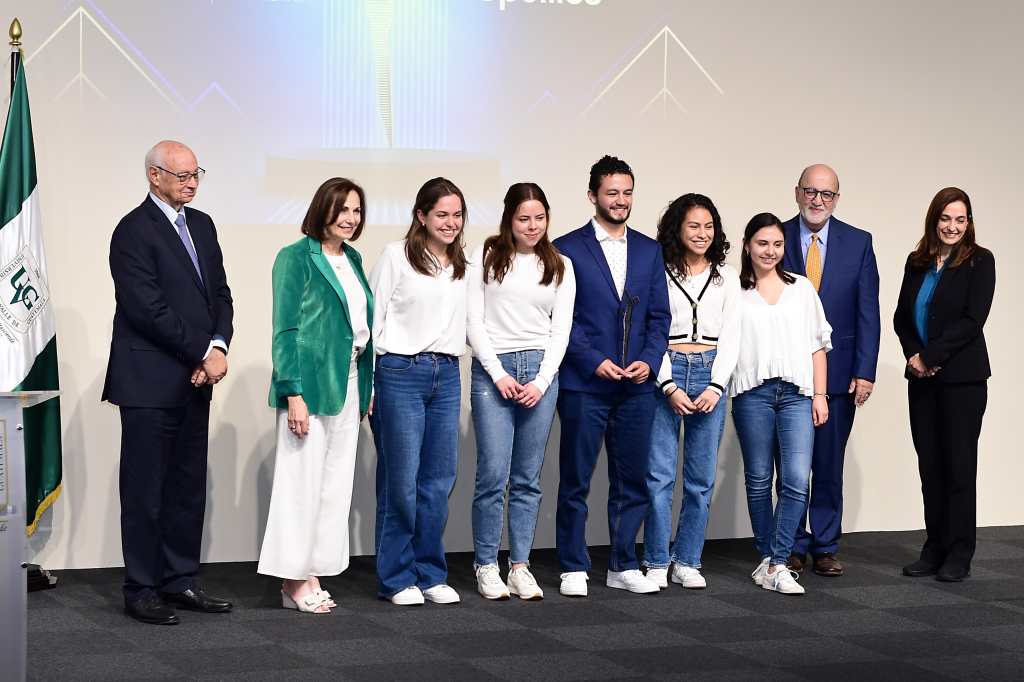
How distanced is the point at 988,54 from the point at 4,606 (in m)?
5.25

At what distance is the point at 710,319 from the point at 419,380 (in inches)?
44.6

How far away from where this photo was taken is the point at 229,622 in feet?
13.8

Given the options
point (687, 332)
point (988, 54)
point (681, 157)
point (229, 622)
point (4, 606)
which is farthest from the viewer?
point (988, 54)

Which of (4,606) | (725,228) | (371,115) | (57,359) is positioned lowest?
(4,606)

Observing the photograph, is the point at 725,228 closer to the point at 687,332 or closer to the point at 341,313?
the point at 687,332

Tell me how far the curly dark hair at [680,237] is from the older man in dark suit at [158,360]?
5.49 ft

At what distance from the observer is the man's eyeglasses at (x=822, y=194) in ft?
16.5

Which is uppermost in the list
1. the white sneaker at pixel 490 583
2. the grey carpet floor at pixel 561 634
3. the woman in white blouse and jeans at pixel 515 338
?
the woman in white blouse and jeans at pixel 515 338

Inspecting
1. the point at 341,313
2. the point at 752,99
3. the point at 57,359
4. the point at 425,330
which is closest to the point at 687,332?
the point at 425,330

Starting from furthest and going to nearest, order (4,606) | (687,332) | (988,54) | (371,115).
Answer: (988,54)
(371,115)
(687,332)
(4,606)

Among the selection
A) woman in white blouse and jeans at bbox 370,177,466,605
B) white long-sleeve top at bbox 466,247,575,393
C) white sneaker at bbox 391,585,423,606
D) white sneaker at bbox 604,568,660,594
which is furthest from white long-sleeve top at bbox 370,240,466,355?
white sneaker at bbox 604,568,660,594

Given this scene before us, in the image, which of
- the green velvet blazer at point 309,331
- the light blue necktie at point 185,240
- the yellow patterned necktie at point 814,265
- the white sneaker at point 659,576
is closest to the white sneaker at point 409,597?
the green velvet blazer at point 309,331

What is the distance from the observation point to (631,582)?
4691mm

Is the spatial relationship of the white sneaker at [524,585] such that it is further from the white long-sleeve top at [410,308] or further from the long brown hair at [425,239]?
the long brown hair at [425,239]
